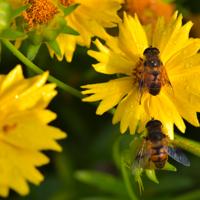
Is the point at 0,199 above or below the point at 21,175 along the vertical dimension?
below

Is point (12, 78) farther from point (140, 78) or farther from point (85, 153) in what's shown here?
point (85, 153)

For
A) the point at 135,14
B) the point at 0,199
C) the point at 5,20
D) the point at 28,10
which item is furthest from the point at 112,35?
the point at 0,199

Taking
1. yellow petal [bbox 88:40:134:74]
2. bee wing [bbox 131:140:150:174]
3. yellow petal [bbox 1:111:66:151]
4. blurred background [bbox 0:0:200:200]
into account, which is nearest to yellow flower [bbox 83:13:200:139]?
yellow petal [bbox 88:40:134:74]

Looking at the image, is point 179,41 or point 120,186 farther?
point 120,186

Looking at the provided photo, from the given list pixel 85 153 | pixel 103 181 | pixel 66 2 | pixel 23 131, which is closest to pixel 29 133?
pixel 23 131

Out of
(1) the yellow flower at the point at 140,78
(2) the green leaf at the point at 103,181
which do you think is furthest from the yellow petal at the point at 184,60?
(2) the green leaf at the point at 103,181

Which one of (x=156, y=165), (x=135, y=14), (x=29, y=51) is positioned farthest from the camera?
(x=135, y=14)

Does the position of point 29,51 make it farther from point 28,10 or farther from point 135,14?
point 135,14
